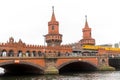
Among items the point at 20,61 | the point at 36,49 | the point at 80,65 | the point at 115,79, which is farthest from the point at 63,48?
the point at 115,79

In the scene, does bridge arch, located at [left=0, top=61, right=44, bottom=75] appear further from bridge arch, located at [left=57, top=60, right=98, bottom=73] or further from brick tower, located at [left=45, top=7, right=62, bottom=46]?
brick tower, located at [left=45, top=7, right=62, bottom=46]

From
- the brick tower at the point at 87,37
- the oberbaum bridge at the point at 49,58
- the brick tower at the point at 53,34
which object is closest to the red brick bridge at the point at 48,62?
the oberbaum bridge at the point at 49,58

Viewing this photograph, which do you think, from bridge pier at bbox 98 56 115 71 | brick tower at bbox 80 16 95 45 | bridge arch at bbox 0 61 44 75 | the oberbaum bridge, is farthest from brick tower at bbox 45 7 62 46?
bridge arch at bbox 0 61 44 75

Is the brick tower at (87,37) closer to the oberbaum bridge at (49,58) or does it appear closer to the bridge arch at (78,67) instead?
the oberbaum bridge at (49,58)

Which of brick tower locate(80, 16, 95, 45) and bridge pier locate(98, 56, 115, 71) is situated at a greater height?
brick tower locate(80, 16, 95, 45)

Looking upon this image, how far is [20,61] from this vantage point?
5175 centimetres

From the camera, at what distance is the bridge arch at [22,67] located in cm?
5214

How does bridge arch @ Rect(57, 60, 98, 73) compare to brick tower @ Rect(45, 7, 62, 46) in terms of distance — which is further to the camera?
brick tower @ Rect(45, 7, 62, 46)

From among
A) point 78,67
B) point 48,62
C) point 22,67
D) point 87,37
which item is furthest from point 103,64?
point 87,37

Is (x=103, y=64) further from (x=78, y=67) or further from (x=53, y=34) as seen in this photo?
(x=53, y=34)

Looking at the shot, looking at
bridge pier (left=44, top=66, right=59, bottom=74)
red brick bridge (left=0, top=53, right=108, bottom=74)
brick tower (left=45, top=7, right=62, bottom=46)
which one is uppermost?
brick tower (left=45, top=7, right=62, bottom=46)

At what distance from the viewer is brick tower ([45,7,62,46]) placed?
84250 mm

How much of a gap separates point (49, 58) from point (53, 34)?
2691 cm

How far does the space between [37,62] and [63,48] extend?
1920cm
